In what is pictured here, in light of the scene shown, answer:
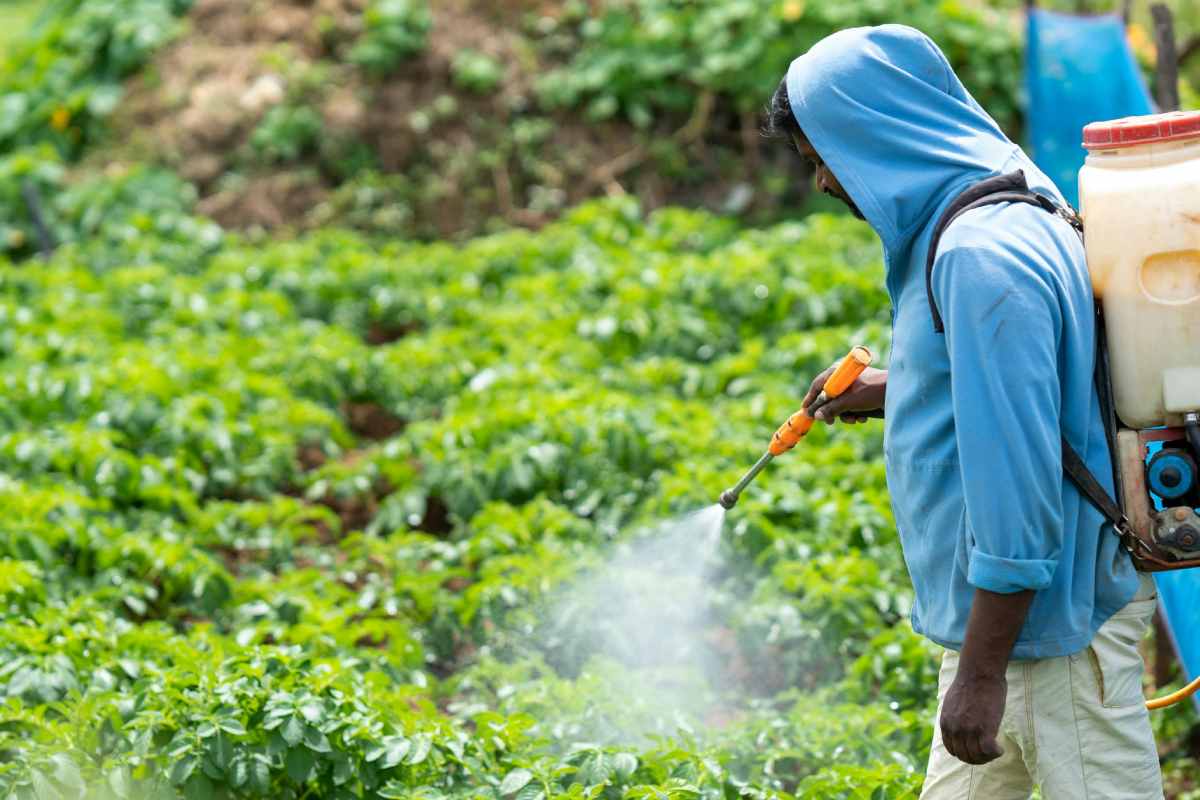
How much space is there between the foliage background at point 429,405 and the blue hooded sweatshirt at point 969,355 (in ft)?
3.15

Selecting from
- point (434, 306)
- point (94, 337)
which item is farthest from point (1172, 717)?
point (94, 337)

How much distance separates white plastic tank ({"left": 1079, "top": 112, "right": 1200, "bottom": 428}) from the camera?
7.50ft

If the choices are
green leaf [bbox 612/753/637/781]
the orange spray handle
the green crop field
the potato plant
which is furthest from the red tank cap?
the green crop field

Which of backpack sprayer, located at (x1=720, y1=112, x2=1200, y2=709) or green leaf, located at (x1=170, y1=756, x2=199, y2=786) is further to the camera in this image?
green leaf, located at (x1=170, y1=756, x2=199, y2=786)

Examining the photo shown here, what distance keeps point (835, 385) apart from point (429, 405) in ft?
12.5

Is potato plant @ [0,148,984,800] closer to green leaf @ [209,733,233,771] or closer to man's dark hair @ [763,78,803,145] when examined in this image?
green leaf @ [209,733,233,771]

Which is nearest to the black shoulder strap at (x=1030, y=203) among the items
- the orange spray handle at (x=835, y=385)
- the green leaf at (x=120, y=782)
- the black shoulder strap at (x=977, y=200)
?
the black shoulder strap at (x=977, y=200)

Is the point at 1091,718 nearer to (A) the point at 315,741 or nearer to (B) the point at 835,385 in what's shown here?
(B) the point at 835,385

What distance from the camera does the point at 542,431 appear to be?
5512mm

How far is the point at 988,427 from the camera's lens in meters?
2.22

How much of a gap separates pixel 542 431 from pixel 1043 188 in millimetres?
3227

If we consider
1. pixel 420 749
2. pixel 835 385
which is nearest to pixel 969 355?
pixel 835 385

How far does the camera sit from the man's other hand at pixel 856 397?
2959mm

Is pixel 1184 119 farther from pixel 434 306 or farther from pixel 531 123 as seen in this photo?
pixel 531 123
